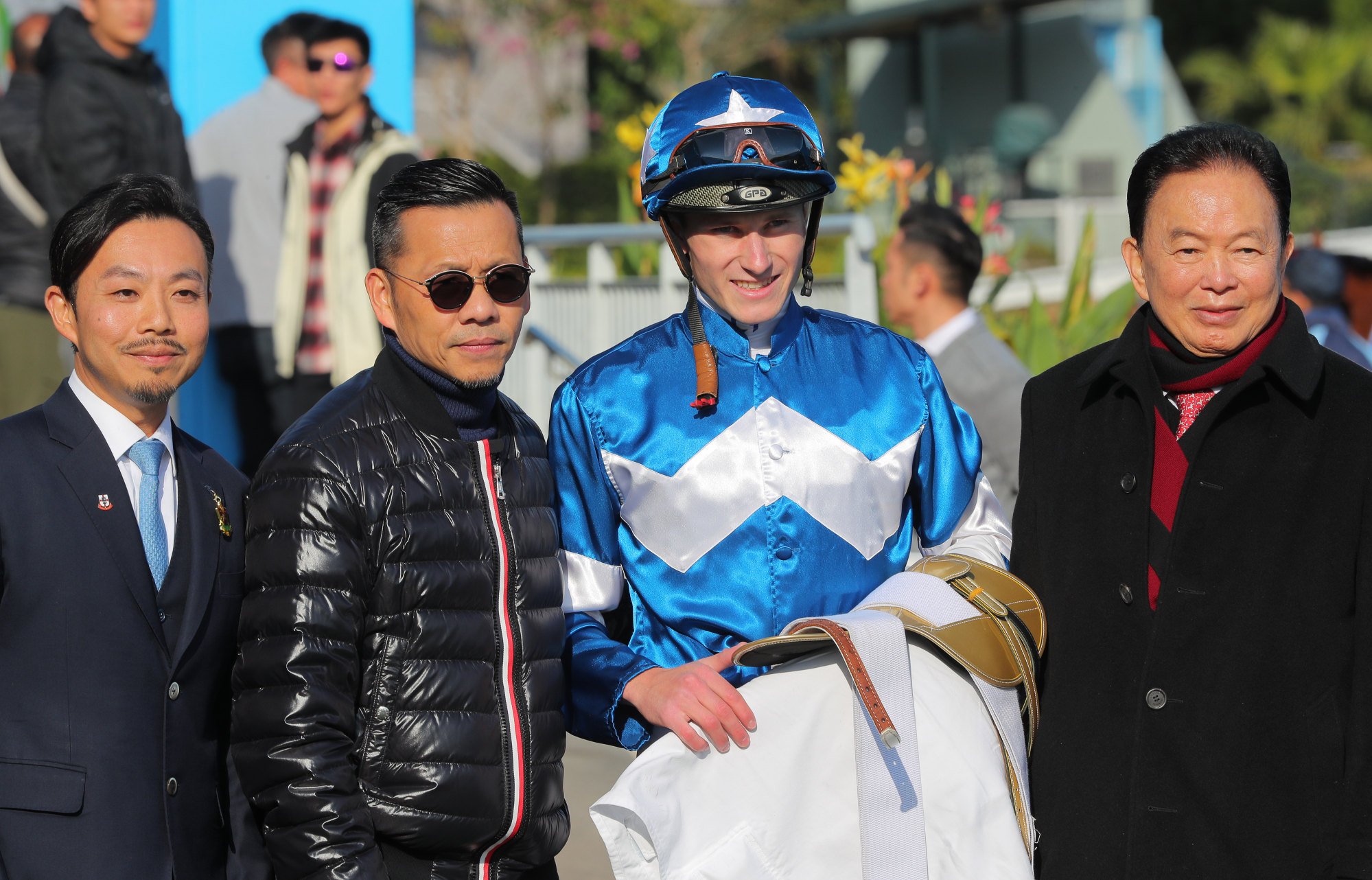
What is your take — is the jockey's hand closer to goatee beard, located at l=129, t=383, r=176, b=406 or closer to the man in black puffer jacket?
the man in black puffer jacket

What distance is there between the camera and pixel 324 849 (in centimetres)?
212

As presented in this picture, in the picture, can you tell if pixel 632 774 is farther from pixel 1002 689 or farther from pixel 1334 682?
pixel 1334 682

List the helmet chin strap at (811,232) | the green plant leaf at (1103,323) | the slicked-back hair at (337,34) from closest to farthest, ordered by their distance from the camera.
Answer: the helmet chin strap at (811,232) < the slicked-back hair at (337,34) < the green plant leaf at (1103,323)

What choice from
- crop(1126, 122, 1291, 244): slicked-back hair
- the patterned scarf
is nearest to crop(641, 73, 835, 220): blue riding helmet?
crop(1126, 122, 1291, 244): slicked-back hair

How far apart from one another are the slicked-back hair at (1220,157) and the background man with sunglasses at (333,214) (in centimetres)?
369

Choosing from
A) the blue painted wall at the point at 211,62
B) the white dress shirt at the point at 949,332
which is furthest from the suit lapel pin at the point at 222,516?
the blue painted wall at the point at 211,62

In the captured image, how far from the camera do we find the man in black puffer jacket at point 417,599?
2160 mm

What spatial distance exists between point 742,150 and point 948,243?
2.68 meters

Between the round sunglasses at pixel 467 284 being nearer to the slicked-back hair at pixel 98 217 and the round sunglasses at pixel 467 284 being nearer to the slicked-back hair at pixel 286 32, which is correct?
the slicked-back hair at pixel 98 217

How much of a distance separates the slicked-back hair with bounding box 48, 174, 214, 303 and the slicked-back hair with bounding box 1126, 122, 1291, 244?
5.38 ft

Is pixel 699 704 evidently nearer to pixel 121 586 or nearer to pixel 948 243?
pixel 121 586

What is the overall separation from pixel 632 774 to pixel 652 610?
0.43 m

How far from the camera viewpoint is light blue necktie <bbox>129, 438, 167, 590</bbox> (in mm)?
2248

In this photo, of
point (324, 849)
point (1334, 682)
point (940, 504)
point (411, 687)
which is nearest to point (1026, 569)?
point (940, 504)
